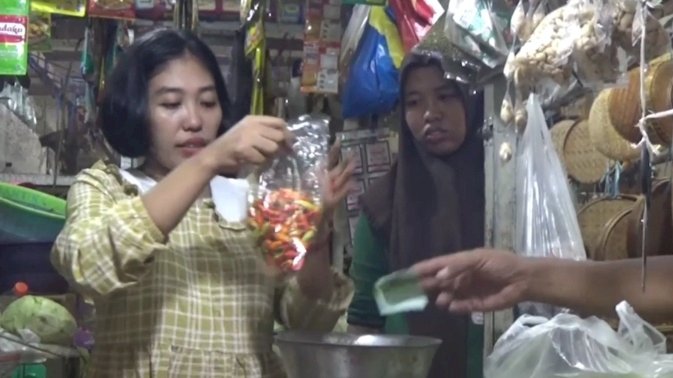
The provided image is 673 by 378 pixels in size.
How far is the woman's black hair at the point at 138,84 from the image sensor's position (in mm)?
1417

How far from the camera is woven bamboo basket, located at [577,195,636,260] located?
5.40ft

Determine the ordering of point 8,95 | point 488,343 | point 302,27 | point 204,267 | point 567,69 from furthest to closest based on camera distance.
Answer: point 8,95 → point 302,27 → point 488,343 → point 204,267 → point 567,69

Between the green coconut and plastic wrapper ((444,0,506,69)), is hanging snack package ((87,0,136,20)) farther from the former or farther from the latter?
plastic wrapper ((444,0,506,69))

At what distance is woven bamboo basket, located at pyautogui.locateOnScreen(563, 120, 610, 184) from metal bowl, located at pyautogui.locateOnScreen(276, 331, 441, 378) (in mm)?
717

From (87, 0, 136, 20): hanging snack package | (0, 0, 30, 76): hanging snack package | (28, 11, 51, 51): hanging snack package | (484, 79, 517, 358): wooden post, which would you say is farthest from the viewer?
(28, 11, 51, 51): hanging snack package

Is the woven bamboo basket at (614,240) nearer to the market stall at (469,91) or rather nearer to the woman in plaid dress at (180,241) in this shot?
the market stall at (469,91)

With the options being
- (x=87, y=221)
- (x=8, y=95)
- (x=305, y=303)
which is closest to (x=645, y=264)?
(x=305, y=303)

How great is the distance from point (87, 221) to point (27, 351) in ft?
4.34

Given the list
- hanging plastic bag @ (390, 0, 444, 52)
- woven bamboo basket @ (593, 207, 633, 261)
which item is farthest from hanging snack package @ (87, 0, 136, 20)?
woven bamboo basket @ (593, 207, 633, 261)

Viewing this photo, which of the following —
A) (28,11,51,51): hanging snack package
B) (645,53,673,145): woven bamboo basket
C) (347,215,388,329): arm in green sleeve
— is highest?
(28,11,51,51): hanging snack package

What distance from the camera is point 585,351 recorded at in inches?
42.3

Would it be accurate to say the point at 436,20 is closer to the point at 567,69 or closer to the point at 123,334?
the point at 567,69

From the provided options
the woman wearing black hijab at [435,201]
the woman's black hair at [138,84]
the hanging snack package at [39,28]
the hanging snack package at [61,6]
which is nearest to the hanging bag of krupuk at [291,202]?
the woman's black hair at [138,84]

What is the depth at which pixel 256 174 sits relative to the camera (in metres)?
1.26
